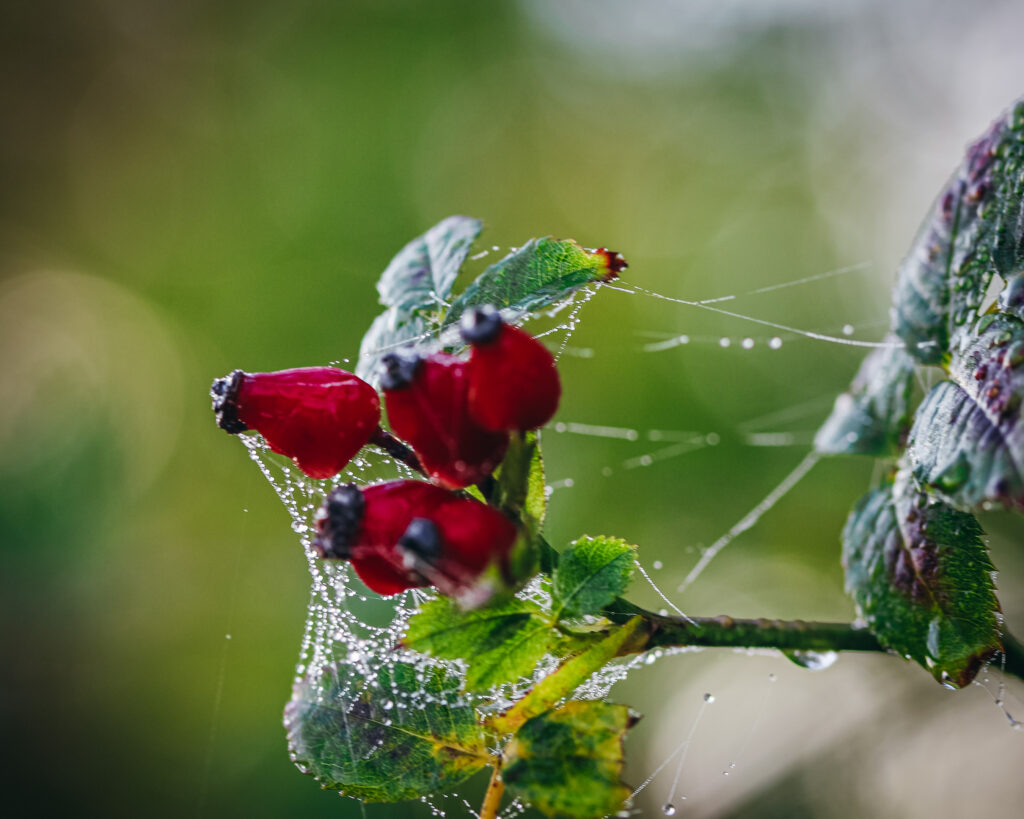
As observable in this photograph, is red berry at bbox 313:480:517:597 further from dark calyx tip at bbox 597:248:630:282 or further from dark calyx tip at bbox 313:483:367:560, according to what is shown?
dark calyx tip at bbox 597:248:630:282

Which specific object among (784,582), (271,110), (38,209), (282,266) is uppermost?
(271,110)

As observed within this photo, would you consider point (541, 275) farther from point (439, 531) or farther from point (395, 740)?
point (395, 740)

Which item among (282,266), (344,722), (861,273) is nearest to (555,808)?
(344,722)

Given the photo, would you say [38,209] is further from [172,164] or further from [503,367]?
[503,367]

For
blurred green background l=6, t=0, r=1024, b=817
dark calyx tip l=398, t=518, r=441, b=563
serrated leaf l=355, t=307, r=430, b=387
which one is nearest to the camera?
dark calyx tip l=398, t=518, r=441, b=563

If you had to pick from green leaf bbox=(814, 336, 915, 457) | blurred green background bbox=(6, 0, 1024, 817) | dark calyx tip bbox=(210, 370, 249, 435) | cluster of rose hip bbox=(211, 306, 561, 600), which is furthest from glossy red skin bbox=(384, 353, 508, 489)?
blurred green background bbox=(6, 0, 1024, 817)

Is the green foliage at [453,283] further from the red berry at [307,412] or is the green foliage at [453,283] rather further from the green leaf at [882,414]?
the green leaf at [882,414]
